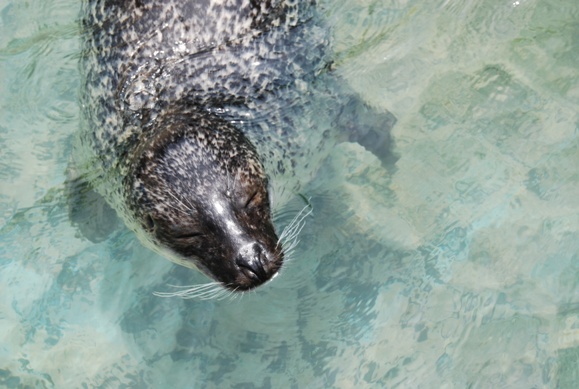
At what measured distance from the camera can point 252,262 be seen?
14.9ft

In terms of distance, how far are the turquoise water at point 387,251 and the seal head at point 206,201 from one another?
109 centimetres

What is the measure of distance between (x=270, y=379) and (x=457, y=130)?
2.18 m

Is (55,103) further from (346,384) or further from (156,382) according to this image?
(346,384)

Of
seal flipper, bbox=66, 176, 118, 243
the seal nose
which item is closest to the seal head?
the seal nose

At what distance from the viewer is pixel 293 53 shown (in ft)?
18.4

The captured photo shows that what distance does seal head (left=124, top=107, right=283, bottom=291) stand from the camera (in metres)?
4.60

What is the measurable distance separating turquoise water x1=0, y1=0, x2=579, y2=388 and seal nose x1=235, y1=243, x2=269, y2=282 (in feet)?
4.53

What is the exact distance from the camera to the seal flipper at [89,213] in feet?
19.8

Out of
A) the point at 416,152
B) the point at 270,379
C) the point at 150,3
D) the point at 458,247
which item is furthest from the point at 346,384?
the point at 150,3

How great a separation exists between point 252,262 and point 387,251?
1.70 metres

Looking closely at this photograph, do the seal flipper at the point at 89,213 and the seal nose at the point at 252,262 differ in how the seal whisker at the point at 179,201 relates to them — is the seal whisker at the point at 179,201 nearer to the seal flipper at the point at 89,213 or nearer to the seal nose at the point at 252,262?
the seal nose at the point at 252,262

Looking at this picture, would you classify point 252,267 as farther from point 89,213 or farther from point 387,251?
point 89,213

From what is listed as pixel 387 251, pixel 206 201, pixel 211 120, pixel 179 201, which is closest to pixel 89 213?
pixel 211 120

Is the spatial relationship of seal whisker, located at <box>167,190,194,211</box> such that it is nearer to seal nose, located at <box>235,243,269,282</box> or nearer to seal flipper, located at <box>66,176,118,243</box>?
seal nose, located at <box>235,243,269,282</box>
